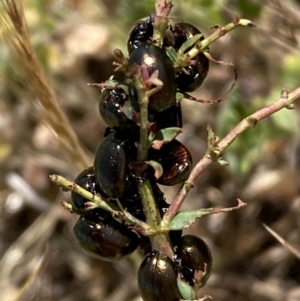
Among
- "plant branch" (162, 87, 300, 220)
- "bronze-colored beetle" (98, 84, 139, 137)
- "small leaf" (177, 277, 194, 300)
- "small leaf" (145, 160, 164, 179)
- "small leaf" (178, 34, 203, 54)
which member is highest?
"small leaf" (178, 34, 203, 54)

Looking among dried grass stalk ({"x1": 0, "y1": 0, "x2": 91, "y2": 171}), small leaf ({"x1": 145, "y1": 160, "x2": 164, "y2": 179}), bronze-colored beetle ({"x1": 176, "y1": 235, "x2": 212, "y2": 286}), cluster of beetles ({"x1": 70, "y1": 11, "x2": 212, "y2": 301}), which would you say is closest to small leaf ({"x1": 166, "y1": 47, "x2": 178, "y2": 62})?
cluster of beetles ({"x1": 70, "y1": 11, "x2": 212, "y2": 301})

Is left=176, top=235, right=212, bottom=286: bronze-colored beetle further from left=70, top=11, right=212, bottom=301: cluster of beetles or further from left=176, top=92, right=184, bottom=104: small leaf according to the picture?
left=176, top=92, right=184, bottom=104: small leaf

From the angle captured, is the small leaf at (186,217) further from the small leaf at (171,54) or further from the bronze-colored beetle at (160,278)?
the small leaf at (171,54)

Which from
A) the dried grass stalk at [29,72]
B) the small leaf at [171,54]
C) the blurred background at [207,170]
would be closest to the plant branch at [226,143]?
the small leaf at [171,54]

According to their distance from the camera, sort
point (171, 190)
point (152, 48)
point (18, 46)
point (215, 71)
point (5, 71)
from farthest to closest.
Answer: point (215, 71) < point (171, 190) < point (5, 71) < point (18, 46) < point (152, 48)

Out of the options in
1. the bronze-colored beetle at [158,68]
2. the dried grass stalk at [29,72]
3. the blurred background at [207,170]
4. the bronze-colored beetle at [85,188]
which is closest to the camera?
the bronze-colored beetle at [158,68]

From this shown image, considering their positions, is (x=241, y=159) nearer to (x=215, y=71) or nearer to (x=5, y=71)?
(x=215, y=71)

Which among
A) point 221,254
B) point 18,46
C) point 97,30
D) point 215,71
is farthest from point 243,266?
point 18,46
